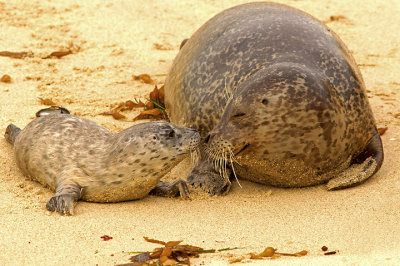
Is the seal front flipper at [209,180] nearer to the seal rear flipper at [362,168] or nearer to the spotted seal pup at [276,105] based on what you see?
the spotted seal pup at [276,105]

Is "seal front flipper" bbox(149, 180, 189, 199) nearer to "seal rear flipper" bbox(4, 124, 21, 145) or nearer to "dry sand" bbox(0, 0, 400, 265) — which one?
"dry sand" bbox(0, 0, 400, 265)

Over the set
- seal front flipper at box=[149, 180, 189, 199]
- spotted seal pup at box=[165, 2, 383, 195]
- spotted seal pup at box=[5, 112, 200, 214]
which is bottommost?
seal front flipper at box=[149, 180, 189, 199]

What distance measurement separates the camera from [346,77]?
465cm

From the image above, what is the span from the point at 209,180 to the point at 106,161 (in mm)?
742

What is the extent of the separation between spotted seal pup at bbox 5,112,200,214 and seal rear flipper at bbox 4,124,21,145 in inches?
18.5

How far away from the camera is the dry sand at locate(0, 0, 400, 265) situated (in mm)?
3512

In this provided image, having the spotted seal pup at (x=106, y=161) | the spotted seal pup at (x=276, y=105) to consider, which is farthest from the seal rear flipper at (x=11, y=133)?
the spotted seal pup at (x=276, y=105)

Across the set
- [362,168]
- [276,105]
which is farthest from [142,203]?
[362,168]

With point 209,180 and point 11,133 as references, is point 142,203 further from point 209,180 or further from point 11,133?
point 11,133

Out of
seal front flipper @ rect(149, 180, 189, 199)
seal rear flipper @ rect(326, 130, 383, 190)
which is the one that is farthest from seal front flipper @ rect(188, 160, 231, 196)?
seal rear flipper @ rect(326, 130, 383, 190)

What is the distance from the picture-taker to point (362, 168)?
4555 millimetres

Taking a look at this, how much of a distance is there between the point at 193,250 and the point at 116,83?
3713 millimetres

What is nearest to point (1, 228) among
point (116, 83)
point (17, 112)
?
point (17, 112)

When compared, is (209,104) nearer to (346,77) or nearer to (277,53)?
(277,53)
